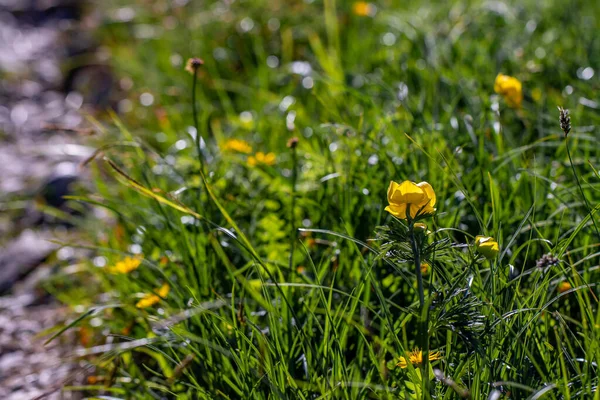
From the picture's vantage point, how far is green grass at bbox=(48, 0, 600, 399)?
1317 mm

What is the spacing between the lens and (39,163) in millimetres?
3475

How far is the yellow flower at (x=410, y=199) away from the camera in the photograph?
3.95 ft

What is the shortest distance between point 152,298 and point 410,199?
→ 85 cm

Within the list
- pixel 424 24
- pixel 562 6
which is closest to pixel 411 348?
pixel 424 24

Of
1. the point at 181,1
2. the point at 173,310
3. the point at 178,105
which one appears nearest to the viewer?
the point at 173,310

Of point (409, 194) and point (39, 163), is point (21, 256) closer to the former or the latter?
point (39, 163)

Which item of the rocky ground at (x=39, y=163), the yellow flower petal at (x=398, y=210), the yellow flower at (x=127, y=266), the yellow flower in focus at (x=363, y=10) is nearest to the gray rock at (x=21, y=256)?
the rocky ground at (x=39, y=163)

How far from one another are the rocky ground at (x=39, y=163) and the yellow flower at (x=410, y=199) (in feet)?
2.81

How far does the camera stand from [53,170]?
3.16 m

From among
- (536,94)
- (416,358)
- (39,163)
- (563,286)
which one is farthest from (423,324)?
(39,163)

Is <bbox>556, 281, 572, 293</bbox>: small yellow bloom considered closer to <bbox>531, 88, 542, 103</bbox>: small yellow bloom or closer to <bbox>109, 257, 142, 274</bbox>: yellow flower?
<bbox>531, 88, 542, 103</bbox>: small yellow bloom

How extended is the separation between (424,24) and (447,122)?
955 mm

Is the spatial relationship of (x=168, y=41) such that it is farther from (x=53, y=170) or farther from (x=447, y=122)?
(x=447, y=122)

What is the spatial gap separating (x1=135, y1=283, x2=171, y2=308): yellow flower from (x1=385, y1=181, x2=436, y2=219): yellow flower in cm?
71
